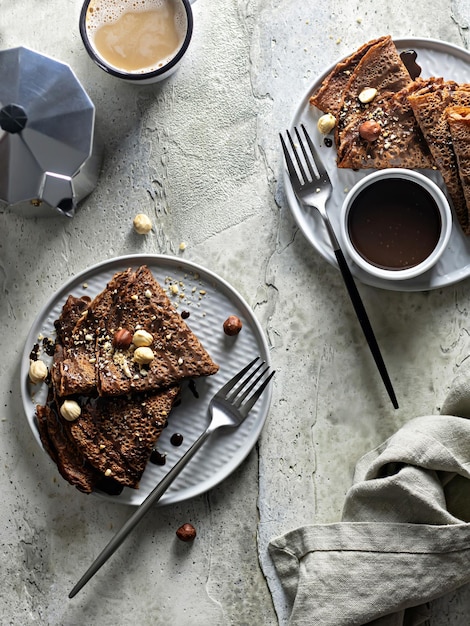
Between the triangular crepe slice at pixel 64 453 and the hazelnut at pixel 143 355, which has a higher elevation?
the hazelnut at pixel 143 355

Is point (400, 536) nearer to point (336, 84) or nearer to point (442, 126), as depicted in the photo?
point (442, 126)

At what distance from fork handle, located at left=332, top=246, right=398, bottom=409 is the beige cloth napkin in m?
0.14

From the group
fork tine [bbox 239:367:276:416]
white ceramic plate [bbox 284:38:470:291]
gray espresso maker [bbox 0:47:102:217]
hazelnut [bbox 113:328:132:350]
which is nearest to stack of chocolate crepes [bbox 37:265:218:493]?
hazelnut [bbox 113:328:132:350]

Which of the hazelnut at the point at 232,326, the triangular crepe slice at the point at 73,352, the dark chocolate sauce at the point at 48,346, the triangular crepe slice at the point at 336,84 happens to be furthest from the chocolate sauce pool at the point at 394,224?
the dark chocolate sauce at the point at 48,346

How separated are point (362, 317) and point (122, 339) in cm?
59

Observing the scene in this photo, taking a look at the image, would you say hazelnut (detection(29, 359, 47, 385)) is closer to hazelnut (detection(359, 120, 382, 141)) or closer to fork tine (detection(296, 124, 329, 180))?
fork tine (detection(296, 124, 329, 180))

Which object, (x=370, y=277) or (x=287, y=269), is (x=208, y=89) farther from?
(x=370, y=277)

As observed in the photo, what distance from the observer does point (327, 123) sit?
1776mm

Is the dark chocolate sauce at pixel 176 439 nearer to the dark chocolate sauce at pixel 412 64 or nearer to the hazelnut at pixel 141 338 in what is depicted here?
the hazelnut at pixel 141 338

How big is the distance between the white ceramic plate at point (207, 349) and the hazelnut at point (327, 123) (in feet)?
1.50

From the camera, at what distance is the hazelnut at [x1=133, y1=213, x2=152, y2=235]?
1869mm

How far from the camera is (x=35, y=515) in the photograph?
1.89 m

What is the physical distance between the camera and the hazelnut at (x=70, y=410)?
1.73 m

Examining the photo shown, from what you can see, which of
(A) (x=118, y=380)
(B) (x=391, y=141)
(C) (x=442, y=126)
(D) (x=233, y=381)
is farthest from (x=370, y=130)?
(A) (x=118, y=380)
